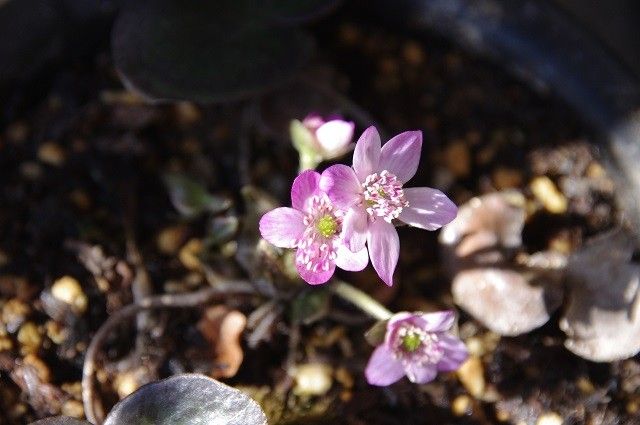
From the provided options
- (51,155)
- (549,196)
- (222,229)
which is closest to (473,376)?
(549,196)

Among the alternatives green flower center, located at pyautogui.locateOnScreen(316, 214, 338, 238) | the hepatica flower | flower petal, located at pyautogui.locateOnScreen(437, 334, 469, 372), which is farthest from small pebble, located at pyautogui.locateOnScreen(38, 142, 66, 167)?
flower petal, located at pyautogui.locateOnScreen(437, 334, 469, 372)

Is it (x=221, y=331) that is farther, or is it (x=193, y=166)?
(x=193, y=166)

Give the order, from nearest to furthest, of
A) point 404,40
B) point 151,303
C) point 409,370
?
point 409,370 → point 151,303 → point 404,40

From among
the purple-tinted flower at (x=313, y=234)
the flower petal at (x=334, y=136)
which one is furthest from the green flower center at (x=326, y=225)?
the flower petal at (x=334, y=136)

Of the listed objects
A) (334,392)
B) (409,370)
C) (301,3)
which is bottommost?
(334,392)

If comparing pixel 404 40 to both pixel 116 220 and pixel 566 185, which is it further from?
pixel 116 220

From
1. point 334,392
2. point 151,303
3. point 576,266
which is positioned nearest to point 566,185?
point 576,266

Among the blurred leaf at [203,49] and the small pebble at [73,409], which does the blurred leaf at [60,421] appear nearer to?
the small pebble at [73,409]

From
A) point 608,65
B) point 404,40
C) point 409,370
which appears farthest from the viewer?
point 404,40
